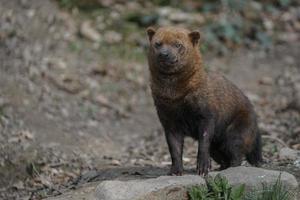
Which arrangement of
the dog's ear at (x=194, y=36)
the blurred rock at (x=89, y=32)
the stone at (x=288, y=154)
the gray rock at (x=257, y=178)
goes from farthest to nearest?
the blurred rock at (x=89, y=32) < the stone at (x=288, y=154) < the dog's ear at (x=194, y=36) < the gray rock at (x=257, y=178)

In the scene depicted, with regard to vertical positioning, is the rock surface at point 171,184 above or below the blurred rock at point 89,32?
below

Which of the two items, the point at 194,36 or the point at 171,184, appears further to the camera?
the point at 194,36

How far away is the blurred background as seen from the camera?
9219 millimetres

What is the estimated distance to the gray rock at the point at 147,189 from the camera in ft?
21.2

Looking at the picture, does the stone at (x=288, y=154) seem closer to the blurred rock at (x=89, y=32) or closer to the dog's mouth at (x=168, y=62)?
the dog's mouth at (x=168, y=62)

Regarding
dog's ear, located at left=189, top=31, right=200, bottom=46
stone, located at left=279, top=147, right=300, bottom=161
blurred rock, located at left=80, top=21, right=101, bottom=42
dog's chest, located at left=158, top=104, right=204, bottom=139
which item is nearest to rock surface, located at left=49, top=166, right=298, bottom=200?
dog's chest, located at left=158, top=104, right=204, bottom=139

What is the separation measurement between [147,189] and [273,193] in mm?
1039

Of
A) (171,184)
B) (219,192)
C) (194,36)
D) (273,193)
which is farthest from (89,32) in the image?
(273,193)

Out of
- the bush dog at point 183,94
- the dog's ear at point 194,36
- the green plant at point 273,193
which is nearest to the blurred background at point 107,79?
the green plant at point 273,193

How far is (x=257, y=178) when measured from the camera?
673 cm

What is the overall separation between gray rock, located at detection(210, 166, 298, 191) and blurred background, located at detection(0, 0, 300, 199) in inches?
19.0

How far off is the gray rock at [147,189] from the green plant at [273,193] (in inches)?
18.4

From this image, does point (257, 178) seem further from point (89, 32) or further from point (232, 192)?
point (89, 32)

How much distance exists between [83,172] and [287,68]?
570cm
